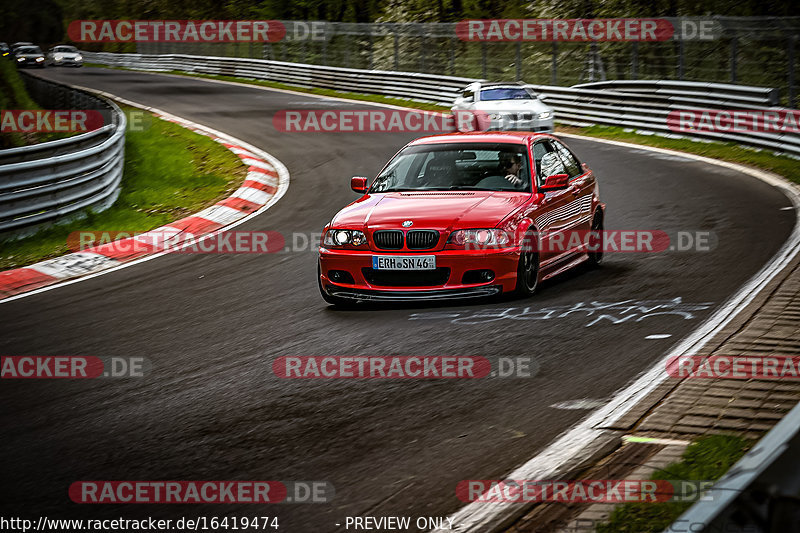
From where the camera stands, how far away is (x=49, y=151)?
13750mm

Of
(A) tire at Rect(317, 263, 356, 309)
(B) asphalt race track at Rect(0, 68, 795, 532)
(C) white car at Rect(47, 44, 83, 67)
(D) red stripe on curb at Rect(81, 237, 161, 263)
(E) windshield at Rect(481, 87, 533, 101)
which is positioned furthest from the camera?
(C) white car at Rect(47, 44, 83, 67)

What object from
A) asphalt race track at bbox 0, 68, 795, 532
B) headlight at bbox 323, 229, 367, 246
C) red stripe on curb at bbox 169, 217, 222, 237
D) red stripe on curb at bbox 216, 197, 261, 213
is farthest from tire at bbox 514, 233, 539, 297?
red stripe on curb at bbox 216, 197, 261, 213

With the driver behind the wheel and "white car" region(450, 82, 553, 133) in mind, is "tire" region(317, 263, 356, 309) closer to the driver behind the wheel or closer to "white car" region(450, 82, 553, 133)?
the driver behind the wheel

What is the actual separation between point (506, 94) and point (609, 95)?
2.73 m

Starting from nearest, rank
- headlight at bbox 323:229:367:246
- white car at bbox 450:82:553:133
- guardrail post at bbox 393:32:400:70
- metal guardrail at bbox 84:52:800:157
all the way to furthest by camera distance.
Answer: headlight at bbox 323:229:367:246 → metal guardrail at bbox 84:52:800:157 → white car at bbox 450:82:553:133 → guardrail post at bbox 393:32:400:70

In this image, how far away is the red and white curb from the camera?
1103 centimetres

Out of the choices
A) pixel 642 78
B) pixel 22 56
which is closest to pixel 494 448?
pixel 642 78

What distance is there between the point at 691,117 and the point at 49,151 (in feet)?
47.6

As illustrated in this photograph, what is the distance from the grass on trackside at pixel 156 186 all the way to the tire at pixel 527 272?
618cm

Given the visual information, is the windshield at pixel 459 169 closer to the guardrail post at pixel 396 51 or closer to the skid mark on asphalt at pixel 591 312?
the skid mark on asphalt at pixel 591 312

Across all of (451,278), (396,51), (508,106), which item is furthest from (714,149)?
(396,51)

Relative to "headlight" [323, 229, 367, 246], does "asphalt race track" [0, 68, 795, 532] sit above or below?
below

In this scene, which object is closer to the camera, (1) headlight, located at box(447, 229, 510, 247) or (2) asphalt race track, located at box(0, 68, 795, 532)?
(2) asphalt race track, located at box(0, 68, 795, 532)

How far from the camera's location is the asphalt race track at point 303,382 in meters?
4.85
